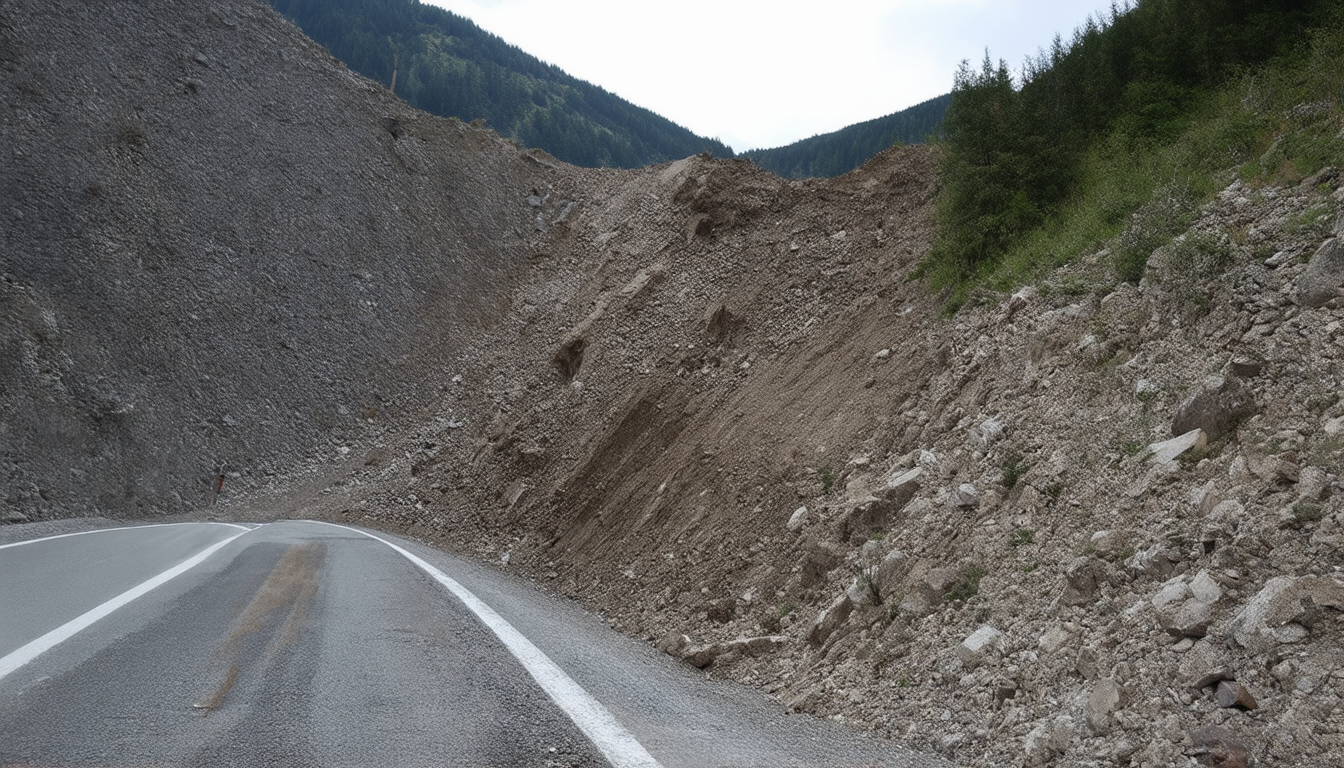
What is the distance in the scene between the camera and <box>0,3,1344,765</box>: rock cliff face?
3969mm

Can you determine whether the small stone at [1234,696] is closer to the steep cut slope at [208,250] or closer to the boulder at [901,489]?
the boulder at [901,489]

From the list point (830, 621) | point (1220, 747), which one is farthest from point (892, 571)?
point (1220, 747)

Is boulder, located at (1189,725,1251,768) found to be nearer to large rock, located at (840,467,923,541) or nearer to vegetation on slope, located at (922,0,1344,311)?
large rock, located at (840,467,923,541)

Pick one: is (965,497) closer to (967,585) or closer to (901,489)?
(901,489)

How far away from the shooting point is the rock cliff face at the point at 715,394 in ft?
13.0

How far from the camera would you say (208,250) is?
26.6m

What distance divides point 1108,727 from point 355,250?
30.4 m

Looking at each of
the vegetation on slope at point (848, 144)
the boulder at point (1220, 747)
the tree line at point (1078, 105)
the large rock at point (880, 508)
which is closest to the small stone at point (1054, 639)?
the boulder at point (1220, 747)

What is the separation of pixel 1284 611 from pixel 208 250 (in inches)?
1187

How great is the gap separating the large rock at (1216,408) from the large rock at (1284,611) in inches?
61.6

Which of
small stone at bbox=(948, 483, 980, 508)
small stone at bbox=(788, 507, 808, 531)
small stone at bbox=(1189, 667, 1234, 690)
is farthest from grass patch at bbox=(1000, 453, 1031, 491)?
small stone at bbox=(1189, 667, 1234, 690)

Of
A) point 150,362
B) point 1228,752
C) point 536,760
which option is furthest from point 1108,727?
point 150,362

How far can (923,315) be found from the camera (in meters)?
10.4

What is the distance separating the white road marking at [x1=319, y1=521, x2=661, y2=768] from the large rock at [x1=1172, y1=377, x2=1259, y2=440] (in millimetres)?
3878
